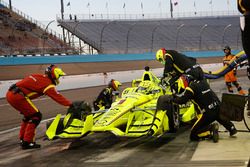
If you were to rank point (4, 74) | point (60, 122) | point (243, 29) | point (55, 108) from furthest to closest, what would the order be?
1. point (4, 74)
2. point (55, 108)
3. point (60, 122)
4. point (243, 29)

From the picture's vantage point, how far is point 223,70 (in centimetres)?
877

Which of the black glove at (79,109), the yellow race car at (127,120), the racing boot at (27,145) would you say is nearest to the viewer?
the yellow race car at (127,120)

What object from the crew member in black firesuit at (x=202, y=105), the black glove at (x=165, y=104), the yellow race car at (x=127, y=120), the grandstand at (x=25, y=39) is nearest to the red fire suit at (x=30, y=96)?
the yellow race car at (x=127, y=120)

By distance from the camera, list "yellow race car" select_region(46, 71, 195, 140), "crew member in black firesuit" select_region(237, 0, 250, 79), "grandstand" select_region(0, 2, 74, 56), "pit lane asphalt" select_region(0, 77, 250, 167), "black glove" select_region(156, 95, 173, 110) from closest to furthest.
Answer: "crew member in black firesuit" select_region(237, 0, 250, 79)
"pit lane asphalt" select_region(0, 77, 250, 167)
"yellow race car" select_region(46, 71, 195, 140)
"black glove" select_region(156, 95, 173, 110)
"grandstand" select_region(0, 2, 74, 56)

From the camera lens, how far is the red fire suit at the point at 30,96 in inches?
290

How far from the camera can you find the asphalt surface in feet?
18.9

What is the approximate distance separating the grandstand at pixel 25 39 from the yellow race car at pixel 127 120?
2323 centimetres

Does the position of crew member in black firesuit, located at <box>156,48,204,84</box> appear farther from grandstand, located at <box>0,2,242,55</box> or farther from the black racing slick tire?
grandstand, located at <box>0,2,242,55</box>

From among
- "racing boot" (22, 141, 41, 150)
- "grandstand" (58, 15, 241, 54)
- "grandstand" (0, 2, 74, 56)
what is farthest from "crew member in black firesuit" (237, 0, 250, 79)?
"grandstand" (58, 15, 241, 54)

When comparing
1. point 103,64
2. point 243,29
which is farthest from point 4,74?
point 243,29

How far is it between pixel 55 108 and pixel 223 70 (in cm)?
667

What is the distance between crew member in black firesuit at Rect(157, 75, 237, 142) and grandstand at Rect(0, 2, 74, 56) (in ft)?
79.1

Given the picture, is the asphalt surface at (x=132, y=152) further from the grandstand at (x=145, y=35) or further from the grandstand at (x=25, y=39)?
the grandstand at (x=145, y=35)

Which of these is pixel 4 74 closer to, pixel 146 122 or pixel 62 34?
pixel 146 122
